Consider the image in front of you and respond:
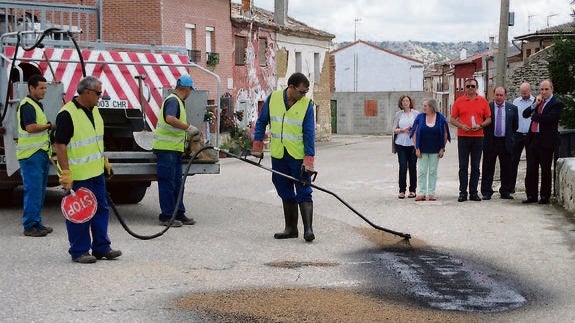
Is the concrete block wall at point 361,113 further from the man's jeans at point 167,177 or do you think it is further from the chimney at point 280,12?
the man's jeans at point 167,177

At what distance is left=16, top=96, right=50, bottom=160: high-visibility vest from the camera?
1012 cm

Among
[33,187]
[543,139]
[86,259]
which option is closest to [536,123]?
[543,139]

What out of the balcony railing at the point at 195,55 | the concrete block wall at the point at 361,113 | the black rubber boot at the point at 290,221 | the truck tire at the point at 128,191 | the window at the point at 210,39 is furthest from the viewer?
the concrete block wall at the point at 361,113

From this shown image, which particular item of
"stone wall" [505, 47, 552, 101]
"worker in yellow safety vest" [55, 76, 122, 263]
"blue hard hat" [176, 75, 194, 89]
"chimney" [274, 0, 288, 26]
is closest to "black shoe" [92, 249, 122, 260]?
"worker in yellow safety vest" [55, 76, 122, 263]

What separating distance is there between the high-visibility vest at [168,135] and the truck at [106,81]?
373 millimetres

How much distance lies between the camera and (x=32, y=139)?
402 inches

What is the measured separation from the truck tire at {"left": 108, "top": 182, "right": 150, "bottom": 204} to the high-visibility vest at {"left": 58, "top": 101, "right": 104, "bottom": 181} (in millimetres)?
4801

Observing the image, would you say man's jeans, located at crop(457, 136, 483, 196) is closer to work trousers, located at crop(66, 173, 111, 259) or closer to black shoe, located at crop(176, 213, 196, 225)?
black shoe, located at crop(176, 213, 196, 225)

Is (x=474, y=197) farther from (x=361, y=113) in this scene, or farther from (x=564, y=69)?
(x=361, y=113)

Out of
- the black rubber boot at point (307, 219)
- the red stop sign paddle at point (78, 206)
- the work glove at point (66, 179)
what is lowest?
the black rubber boot at point (307, 219)

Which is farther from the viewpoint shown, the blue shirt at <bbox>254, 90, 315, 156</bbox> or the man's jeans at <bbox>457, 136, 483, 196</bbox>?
the man's jeans at <bbox>457, 136, 483, 196</bbox>

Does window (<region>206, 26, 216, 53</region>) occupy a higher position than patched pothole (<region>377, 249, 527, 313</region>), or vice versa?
window (<region>206, 26, 216, 53</region>)

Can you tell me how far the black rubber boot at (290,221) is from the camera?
999 cm

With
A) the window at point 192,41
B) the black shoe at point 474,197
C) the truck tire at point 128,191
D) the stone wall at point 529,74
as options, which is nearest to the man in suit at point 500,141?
the black shoe at point 474,197
